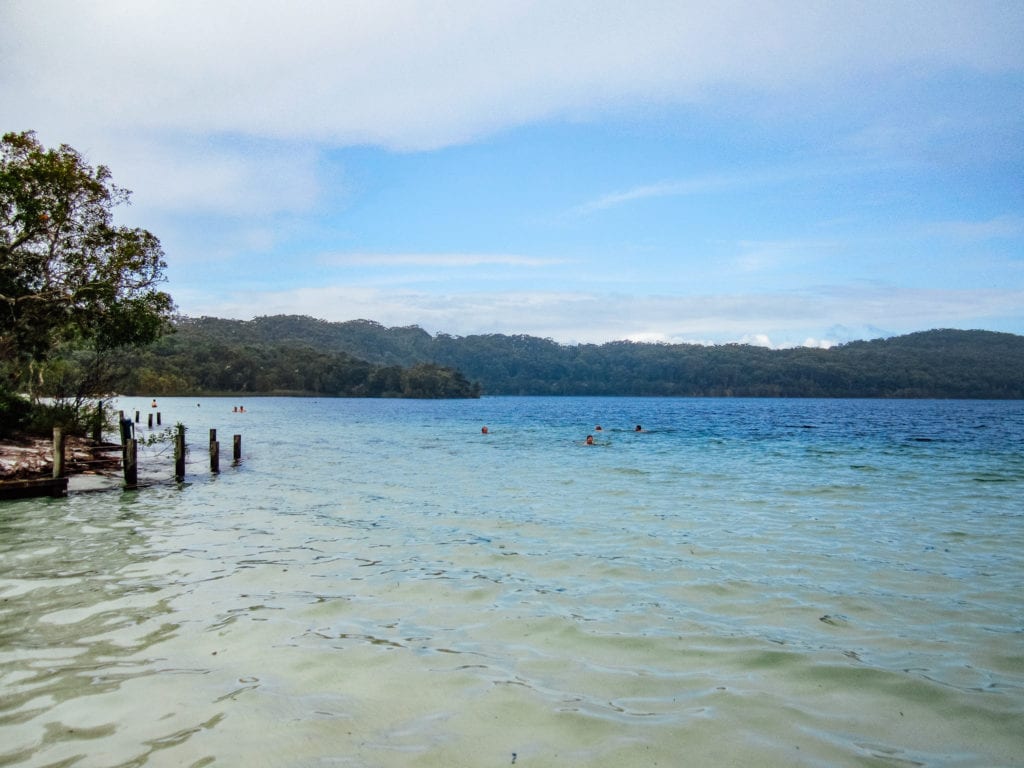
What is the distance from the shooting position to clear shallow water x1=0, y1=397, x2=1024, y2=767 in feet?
17.1

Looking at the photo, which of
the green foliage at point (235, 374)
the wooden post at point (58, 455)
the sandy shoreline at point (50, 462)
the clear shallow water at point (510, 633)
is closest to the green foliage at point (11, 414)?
the sandy shoreline at point (50, 462)

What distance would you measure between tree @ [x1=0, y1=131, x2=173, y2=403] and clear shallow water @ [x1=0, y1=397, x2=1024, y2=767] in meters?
13.6

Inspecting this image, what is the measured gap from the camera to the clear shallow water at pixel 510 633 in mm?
5211

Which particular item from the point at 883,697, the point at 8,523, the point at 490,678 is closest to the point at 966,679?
the point at 883,697

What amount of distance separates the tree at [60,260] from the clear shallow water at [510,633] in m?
13.6

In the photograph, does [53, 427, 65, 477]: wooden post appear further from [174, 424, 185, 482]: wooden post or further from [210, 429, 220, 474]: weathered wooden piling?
[210, 429, 220, 474]: weathered wooden piling

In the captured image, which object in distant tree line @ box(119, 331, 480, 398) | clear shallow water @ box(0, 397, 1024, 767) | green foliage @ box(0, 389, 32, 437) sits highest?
distant tree line @ box(119, 331, 480, 398)

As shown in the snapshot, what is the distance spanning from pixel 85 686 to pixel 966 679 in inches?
333

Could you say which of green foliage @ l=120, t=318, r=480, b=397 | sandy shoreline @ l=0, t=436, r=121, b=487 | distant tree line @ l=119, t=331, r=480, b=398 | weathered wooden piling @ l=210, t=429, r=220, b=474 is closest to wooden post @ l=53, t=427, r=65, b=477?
sandy shoreline @ l=0, t=436, r=121, b=487

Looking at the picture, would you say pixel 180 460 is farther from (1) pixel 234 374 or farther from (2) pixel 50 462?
(1) pixel 234 374

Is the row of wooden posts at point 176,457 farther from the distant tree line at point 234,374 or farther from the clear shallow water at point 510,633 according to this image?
the distant tree line at point 234,374

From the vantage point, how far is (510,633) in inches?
309

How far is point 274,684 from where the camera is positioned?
6.25m

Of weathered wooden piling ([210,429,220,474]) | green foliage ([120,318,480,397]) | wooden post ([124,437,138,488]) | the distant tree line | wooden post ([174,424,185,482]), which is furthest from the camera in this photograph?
green foliage ([120,318,480,397])
